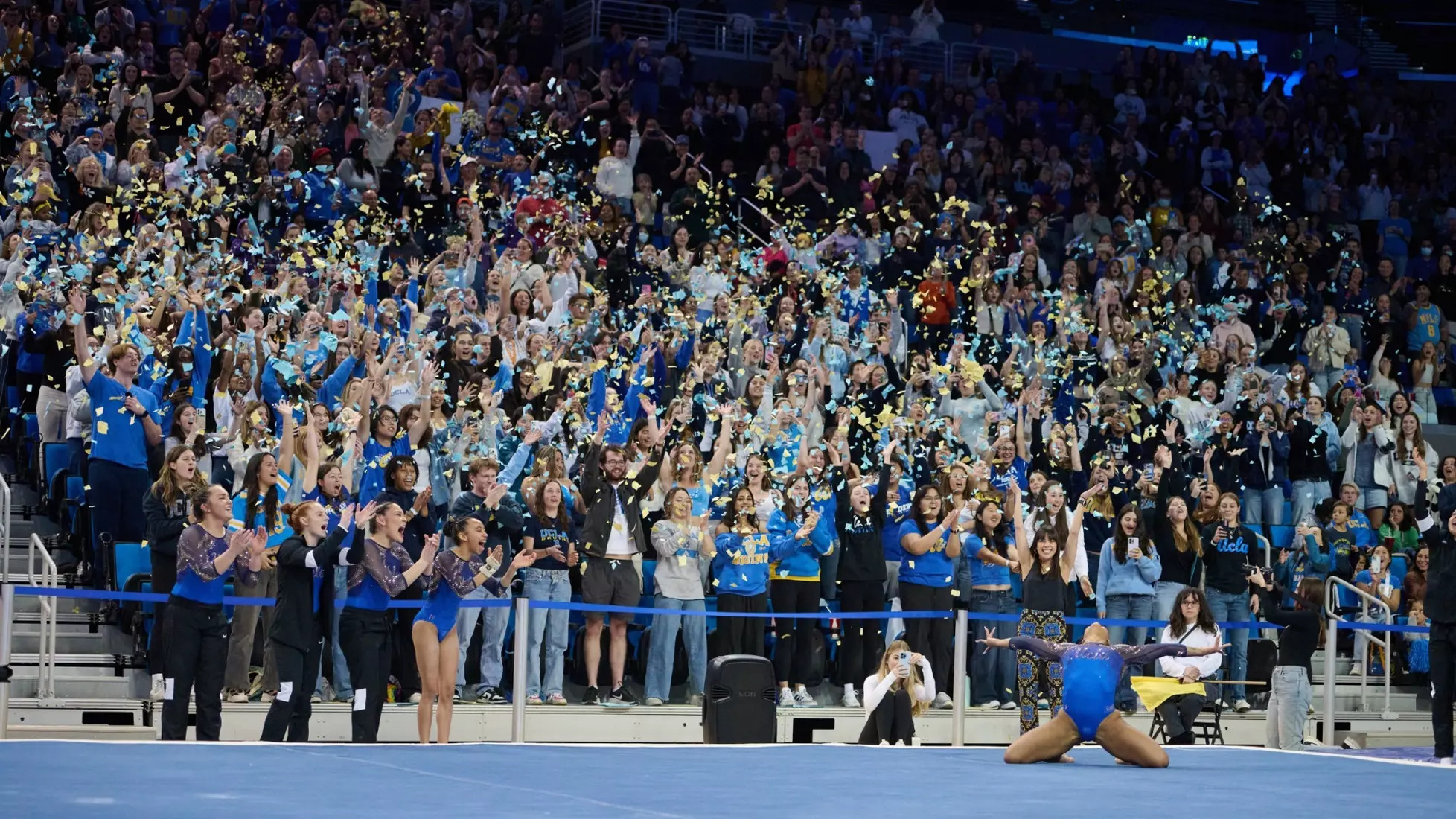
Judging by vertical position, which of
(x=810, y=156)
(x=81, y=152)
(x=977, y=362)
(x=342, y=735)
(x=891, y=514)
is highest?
(x=810, y=156)

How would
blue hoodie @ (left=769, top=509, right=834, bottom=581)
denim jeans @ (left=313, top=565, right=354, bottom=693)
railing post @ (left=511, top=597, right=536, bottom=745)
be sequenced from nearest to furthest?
railing post @ (left=511, top=597, right=536, bottom=745) < denim jeans @ (left=313, top=565, right=354, bottom=693) < blue hoodie @ (left=769, top=509, right=834, bottom=581)

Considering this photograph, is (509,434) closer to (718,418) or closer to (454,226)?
(718,418)

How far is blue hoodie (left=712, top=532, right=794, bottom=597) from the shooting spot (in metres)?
14.9

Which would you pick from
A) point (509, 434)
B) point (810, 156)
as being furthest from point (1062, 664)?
point (810, 156)

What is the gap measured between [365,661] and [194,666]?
1.05 m

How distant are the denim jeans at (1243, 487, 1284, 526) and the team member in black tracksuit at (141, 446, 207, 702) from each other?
10.5 m

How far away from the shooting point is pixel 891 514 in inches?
629

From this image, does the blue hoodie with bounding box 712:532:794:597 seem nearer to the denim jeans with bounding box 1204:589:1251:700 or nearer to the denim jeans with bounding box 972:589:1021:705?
the denim jeans with bounding box 972:589:1021:705

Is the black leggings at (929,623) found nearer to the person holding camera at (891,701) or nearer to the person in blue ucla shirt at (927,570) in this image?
the person in blue ucla shirt at (927,570)

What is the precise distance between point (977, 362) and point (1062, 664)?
8.74 meters

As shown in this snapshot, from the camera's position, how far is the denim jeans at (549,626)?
47.3ft

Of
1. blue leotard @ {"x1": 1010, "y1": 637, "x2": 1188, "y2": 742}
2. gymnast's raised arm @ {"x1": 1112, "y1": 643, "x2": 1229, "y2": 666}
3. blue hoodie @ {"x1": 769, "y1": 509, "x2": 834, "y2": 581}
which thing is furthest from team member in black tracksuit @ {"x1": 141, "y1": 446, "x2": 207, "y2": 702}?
gymnast's raised arm @ {"x1": 1112, "y1": 643, "x2": 1229, "y2": 666}

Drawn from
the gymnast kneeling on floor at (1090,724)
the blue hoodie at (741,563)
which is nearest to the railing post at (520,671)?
the blue hoodie at (741,563)

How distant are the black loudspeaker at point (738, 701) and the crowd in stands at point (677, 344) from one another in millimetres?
940
